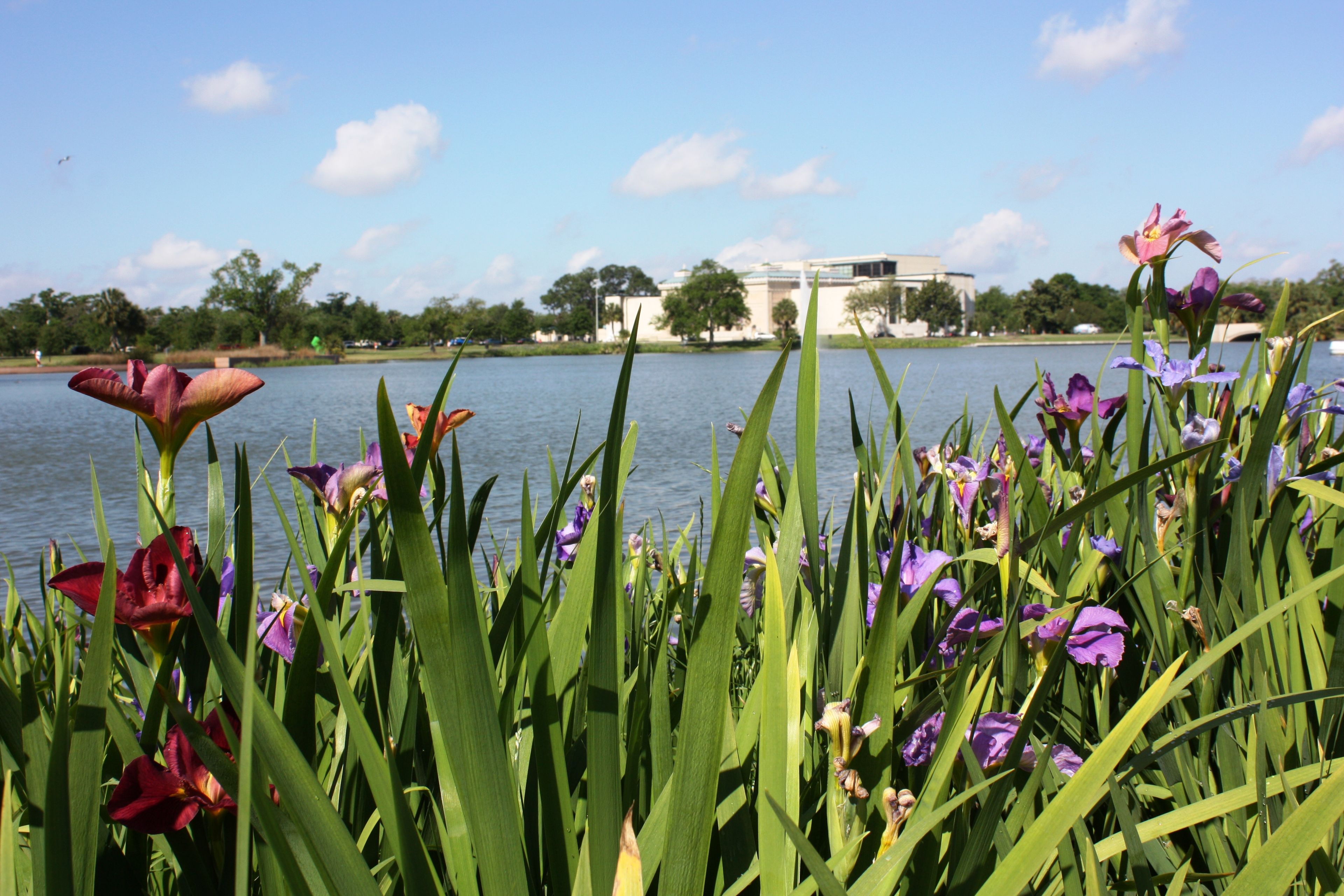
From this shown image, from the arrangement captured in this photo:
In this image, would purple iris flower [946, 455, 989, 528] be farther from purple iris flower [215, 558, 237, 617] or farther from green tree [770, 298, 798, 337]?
green tree [770, 298, 798, 337]

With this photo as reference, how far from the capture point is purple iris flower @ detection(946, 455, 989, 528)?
1180mm

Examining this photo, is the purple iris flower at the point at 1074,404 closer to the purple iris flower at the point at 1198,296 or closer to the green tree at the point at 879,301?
the purple iris flower at the point at 1198,296

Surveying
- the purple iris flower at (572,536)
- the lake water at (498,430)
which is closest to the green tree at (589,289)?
the lake water at (498,430)

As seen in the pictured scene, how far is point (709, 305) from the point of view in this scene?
187ft

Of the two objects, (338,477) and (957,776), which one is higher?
(338,477)

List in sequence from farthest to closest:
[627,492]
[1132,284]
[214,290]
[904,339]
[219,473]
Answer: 1. [904,339]
2. [214,290]
3. [627,492]
4. [1132,284]
5. [219,473]

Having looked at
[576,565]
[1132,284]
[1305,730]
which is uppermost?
[1132,284]

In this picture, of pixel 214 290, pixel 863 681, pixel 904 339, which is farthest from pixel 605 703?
pixel 904 339

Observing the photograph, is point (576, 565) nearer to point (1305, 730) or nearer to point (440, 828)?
point (440, 828)

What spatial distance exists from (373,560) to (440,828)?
0.29 m

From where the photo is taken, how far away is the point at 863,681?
2.07 feet

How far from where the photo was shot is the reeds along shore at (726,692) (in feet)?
1.40

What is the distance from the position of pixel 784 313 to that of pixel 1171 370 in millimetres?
58688

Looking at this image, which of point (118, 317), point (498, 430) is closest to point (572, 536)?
point (498, 430)
